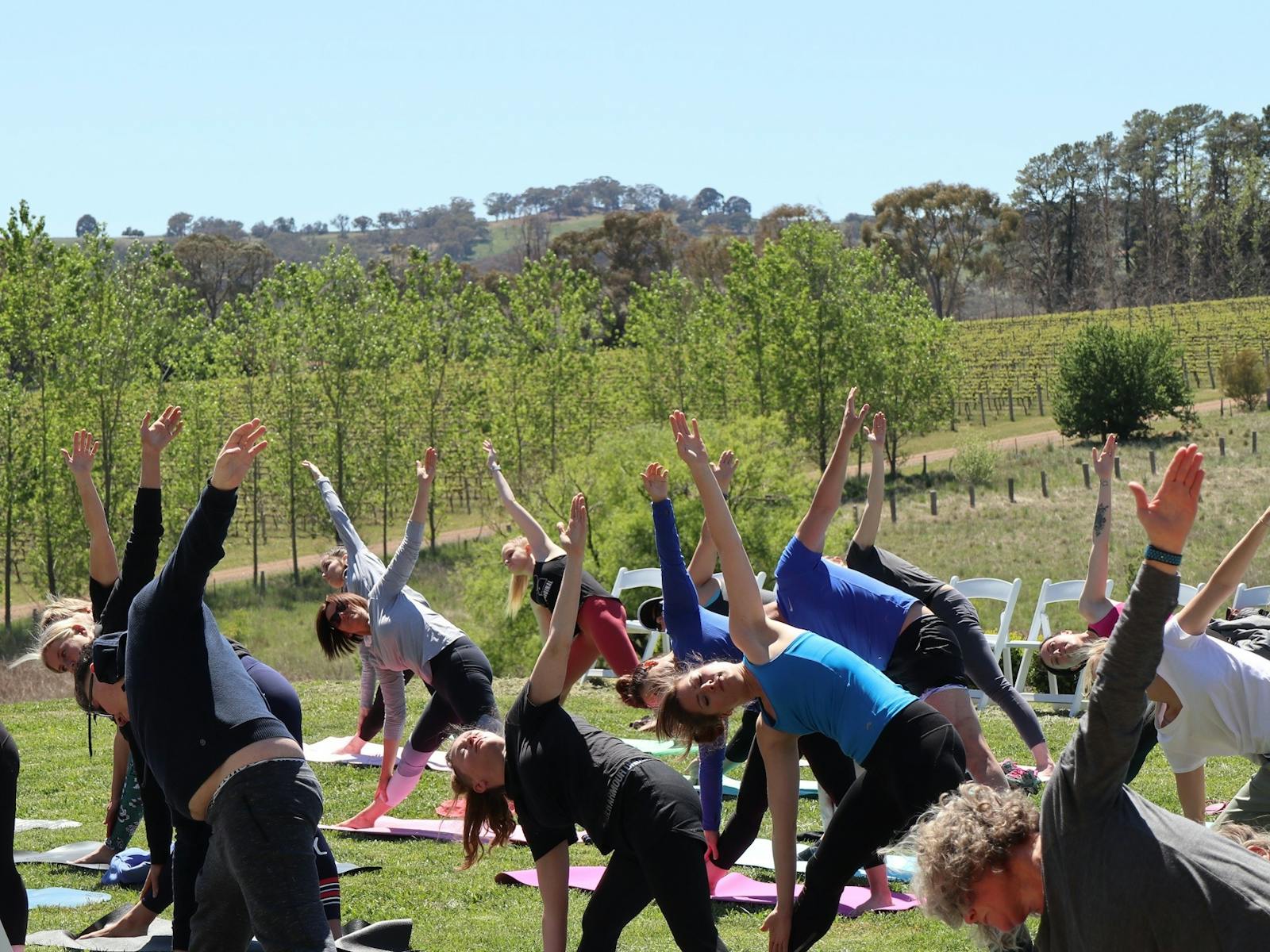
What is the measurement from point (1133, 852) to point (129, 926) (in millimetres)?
4466

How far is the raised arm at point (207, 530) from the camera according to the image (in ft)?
12.5

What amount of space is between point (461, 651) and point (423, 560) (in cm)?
3018

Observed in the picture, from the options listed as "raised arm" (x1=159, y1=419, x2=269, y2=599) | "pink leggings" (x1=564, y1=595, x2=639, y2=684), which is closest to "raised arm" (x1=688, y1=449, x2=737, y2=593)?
"pink leggings" (x1=564, y1=595, x2=639, y2=684)

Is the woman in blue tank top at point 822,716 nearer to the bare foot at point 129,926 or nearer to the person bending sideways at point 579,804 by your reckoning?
the person bending sideways at point 579,804

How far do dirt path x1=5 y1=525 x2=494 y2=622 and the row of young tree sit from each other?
29.1 inches

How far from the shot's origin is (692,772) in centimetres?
877

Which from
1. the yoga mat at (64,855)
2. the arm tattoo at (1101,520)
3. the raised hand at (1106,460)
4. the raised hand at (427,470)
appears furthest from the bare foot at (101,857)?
the raised hand at (1106,460)

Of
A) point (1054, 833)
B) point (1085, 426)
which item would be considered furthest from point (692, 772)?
point (1085, 426)

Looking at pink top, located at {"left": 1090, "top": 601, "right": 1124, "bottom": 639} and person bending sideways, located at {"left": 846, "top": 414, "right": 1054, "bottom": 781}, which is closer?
pink top, located at {"left": 1090, "top": 601, "right": 1124, "bottom": 639}

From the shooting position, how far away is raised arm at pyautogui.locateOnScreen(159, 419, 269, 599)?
3811 mm

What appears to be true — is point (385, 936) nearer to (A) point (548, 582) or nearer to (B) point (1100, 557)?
(A) point (548, 582)

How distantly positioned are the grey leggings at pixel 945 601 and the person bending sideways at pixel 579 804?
2956 millimetres

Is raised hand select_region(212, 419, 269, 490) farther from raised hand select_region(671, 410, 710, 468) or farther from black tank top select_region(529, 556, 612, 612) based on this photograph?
black tank top select_region(529, 556, 612, 612)

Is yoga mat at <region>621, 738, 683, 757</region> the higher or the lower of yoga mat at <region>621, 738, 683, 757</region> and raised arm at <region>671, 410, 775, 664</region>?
the lower
